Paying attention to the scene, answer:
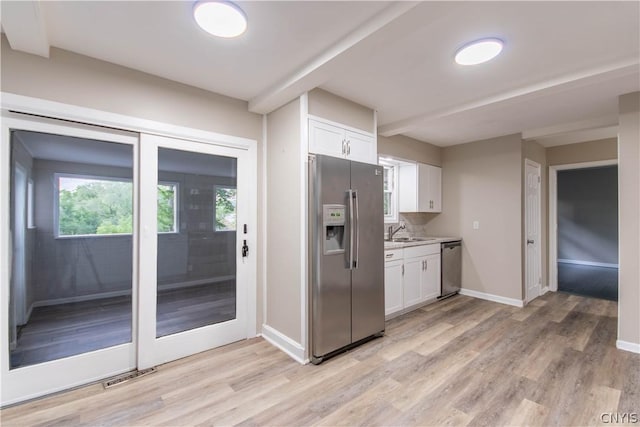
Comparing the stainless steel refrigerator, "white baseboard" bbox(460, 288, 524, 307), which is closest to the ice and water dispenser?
the stainless steel refrigerator

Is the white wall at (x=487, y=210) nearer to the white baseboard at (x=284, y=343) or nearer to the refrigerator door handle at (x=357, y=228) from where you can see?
the refrigerator door handle at (x=357, y=228)

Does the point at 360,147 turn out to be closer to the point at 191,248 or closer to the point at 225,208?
the point at 225,208

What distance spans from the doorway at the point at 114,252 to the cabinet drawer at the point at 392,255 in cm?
161

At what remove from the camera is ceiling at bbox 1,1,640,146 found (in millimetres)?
1729

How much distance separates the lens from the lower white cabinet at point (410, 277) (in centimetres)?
360

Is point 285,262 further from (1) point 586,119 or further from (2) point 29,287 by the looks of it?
(1) point 586,119

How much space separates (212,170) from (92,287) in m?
1.41

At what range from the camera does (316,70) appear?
2.24 metres

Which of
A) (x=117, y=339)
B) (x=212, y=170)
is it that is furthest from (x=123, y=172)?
(x=117, y=339)

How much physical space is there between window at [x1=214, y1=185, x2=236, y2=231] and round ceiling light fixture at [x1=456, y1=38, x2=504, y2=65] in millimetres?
2364

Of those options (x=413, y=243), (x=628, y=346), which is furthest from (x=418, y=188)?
(x=628, y=346)

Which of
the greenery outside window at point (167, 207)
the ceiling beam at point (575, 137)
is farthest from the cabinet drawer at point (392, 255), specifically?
the ceiling beam at point (575, 137)

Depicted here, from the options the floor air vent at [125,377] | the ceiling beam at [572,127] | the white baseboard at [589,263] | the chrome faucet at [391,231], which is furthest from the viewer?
the white baseboard at [589,263]

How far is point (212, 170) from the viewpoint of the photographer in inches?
115
